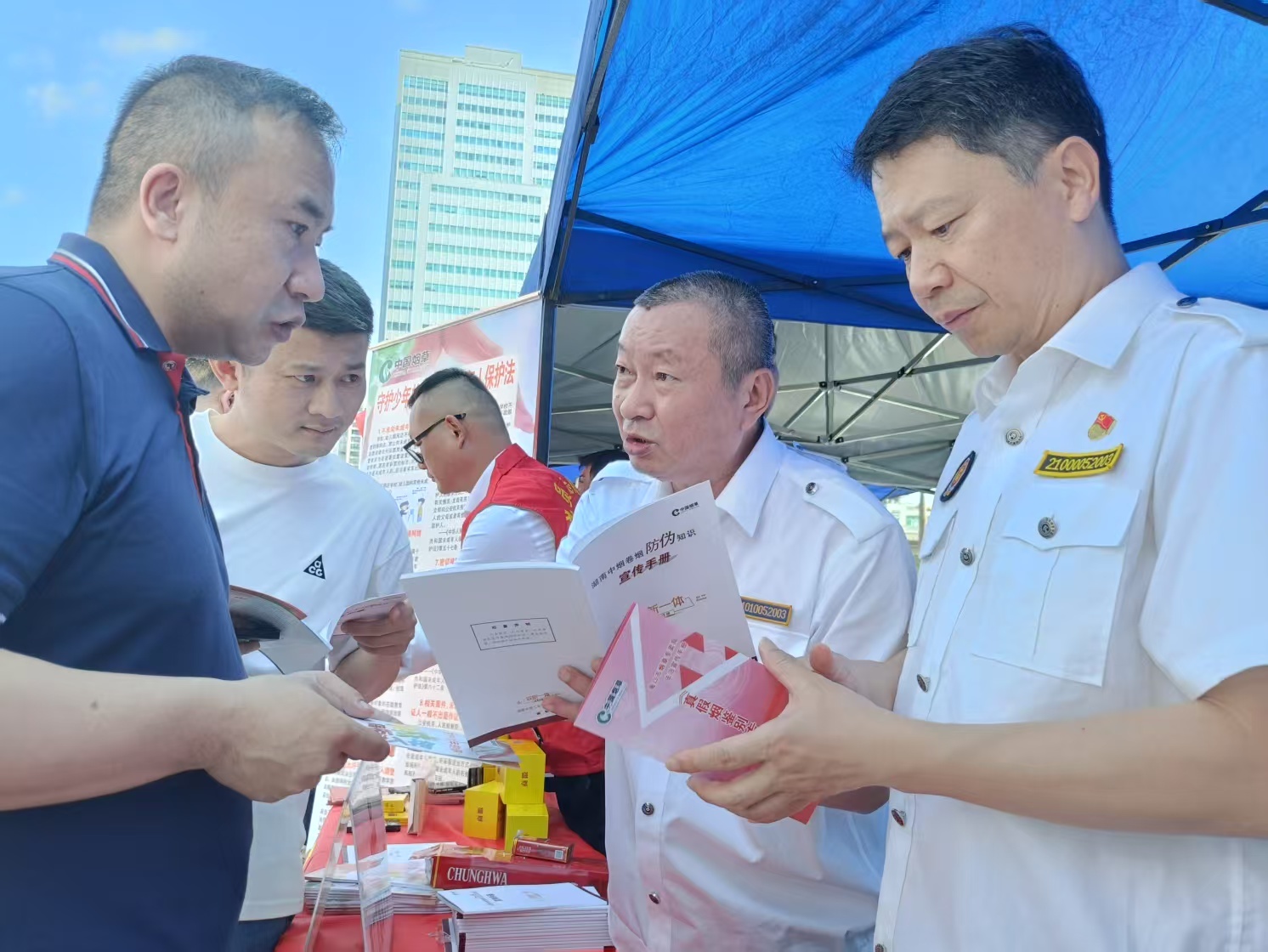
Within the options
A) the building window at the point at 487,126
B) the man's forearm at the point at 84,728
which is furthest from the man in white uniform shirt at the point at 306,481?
the building window at the point at 487,126

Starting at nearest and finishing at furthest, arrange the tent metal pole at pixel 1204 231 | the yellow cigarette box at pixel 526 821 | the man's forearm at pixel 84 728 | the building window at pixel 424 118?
the man's forearm at pixel 84 728
the yellow cigarette box at pixel 526 821
the tent metal pole at pixel 1204 231
the building window at pixel 424 118

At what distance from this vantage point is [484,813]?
250cm

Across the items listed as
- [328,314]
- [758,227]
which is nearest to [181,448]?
[328,314]

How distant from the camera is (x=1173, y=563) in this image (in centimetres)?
89

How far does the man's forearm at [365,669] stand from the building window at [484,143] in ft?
62.7

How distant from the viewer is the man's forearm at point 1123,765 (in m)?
0.85

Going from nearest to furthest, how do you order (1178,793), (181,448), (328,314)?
(1178,793) → (181,448) → (328,314)

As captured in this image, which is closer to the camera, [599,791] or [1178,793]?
[1178,793]

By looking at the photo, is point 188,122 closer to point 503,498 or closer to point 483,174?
point 503,498

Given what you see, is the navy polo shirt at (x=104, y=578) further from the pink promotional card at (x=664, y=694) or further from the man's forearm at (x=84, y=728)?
the pink promotional card at (x=664, y=694)

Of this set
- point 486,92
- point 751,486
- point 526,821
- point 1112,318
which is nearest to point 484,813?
point 526,821

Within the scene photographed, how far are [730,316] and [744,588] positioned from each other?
0.65 meters

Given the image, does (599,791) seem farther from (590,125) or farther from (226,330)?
(590,125)

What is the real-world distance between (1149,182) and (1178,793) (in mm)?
3271
